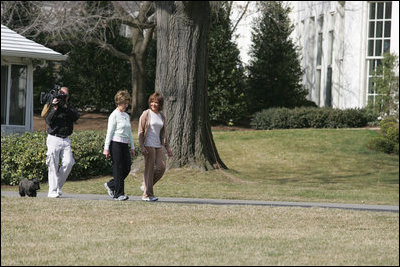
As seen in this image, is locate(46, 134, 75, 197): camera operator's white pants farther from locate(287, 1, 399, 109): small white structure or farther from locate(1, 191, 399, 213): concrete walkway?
A: locate(287, 1, 399, 109): small white structure

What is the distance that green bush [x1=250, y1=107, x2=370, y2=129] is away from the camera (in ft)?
98.0

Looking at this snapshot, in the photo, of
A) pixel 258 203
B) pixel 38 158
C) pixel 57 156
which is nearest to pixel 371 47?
pixel 38 158

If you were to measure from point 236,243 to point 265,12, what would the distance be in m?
26.6

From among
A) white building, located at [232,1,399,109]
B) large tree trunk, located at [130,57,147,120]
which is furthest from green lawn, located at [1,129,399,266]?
large tree trunk, located at [130,57,147,120]

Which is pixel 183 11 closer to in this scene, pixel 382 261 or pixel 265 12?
pixel 382 261

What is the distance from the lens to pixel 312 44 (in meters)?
37.6

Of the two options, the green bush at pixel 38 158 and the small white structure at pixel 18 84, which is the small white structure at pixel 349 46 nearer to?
the small white structure at pixel 18 84

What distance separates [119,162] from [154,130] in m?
0.78

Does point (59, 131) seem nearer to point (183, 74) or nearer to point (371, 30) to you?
point (183, 74)

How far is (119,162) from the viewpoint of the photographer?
13297 millimetres

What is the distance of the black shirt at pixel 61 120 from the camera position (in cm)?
1323

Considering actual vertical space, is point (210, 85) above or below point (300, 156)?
above

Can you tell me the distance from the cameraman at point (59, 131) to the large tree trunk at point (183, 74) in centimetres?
561

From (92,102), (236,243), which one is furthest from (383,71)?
(236,243)
